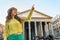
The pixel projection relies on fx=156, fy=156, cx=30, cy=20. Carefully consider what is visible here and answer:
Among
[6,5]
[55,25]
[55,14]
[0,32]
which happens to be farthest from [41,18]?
[0,32]

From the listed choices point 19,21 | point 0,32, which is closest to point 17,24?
point 19,21

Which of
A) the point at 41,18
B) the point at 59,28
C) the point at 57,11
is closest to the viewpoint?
the point at 57,11

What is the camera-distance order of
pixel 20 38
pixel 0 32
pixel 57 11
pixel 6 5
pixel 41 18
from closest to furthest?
pixel 20 38, pixel 0 32, pixel 6 5, pixel 57 11, pixel 41 18

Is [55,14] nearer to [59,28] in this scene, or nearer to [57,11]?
[57,11]

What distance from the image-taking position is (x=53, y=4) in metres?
2.12

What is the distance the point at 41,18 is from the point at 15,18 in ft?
7.27

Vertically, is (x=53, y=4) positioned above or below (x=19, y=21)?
above

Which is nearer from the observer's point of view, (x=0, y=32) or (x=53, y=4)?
(x=0, y=32)

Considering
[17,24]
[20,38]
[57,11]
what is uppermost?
[57,11]

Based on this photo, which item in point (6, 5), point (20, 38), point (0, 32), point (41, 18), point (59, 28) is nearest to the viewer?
point (20, 38)

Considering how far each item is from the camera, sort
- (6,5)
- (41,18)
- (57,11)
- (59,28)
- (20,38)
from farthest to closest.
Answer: (41,18) → (59,28) → (57,11) → (6,5) → (20,38)

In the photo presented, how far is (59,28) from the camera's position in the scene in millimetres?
2477

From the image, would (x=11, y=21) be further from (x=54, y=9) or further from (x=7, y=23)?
(x=54, y=9)

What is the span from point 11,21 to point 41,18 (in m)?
2.24
